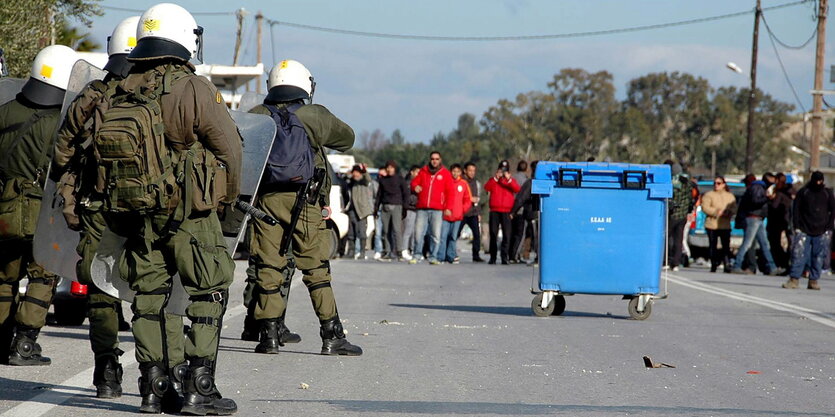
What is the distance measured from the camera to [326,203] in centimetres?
949

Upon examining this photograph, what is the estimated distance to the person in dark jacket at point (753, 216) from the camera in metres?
24.0

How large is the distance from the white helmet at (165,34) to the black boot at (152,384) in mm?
1374

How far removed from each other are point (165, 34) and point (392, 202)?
19.4 m

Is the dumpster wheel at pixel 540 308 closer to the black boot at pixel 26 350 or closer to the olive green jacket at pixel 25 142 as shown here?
the black boot at pixel 26 350

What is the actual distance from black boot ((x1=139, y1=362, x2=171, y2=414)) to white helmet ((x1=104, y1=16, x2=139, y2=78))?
1.49m

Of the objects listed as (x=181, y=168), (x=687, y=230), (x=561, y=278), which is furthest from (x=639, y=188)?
(x=687, y=230)

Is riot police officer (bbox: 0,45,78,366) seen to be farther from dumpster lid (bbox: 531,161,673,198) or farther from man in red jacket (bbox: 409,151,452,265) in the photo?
man in red jacket (bbox: 409,151,452,265)

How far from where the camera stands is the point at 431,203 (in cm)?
2511

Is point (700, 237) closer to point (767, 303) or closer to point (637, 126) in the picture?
point (767, 303)

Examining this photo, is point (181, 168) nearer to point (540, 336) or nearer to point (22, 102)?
point (22, 102)

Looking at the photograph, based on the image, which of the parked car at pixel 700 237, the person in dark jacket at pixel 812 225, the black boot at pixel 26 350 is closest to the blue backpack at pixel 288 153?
the black boot at pixel 26 350

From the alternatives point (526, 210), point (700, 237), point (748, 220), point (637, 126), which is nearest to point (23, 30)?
point (526, 210)

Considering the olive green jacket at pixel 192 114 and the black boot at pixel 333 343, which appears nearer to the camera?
the olive green jacket at pixel 192 114

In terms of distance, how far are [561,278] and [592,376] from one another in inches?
180
